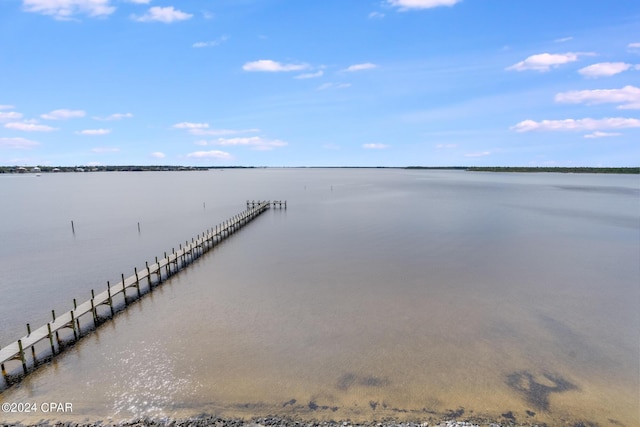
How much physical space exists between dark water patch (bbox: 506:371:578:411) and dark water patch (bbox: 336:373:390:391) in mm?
4708

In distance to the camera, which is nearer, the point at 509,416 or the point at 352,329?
the point at 509,416

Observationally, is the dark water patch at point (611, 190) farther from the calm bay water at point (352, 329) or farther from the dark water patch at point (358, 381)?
the dark water patch at point (358, 381)

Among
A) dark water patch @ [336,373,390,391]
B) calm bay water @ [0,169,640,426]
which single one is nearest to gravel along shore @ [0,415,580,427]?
calm bay water @ [0,169,640,426]

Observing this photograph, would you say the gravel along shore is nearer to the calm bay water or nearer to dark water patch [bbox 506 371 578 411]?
the calm bay water

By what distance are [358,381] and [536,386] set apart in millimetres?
6526

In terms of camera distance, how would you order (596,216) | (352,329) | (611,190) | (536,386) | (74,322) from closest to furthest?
(536,386), (74,322), (352,329), (596,216), (611,190)

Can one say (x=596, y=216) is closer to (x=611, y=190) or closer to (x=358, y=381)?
(x=358, y=381)

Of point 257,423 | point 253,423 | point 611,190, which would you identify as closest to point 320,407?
point 257,423

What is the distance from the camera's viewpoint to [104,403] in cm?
1206

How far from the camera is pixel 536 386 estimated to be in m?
12.8

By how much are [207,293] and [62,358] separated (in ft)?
27.4

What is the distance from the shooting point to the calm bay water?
1224 cm

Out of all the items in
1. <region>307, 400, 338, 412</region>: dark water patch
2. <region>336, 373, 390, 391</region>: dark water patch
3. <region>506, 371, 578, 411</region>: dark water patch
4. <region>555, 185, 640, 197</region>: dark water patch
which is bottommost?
<region>506, 371, 578, 411</region>: dark water patch

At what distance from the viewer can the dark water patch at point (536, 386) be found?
39.7 ft
